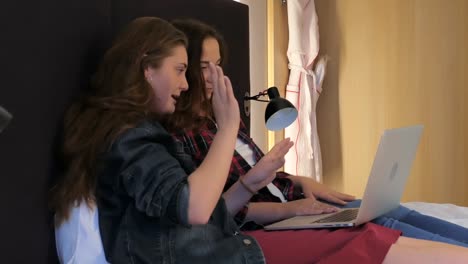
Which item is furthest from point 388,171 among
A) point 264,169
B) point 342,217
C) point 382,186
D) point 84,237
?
point 84,237

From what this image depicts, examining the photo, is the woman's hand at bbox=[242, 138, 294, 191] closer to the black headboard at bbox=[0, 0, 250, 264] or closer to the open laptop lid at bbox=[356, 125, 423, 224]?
the open laptop lid at bbox=[356, 125, 423, 224]

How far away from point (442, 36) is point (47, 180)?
7.94ft

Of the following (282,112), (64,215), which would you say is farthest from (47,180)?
(282,112)

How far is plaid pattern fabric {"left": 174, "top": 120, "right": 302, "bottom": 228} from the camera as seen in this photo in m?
1.44

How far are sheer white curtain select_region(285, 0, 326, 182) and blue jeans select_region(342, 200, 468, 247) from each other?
1536mm

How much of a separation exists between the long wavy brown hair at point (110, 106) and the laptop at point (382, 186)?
18.5 inches

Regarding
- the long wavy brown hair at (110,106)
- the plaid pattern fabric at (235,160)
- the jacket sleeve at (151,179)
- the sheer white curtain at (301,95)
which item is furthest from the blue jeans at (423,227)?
the sheer white curtain at (301,95)

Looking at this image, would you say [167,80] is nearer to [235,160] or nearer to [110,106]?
[110,106]

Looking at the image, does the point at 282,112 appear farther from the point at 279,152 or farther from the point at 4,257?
the point at 4,257

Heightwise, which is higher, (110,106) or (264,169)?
(110,106)

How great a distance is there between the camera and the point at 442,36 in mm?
2881

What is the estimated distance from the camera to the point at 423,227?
1.35 metres

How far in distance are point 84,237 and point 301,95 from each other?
203cm

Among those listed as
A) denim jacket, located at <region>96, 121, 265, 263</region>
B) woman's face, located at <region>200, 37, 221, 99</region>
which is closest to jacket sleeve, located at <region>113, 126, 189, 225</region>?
denim jacket, located at <region>96, 121, 265, 263</region>
